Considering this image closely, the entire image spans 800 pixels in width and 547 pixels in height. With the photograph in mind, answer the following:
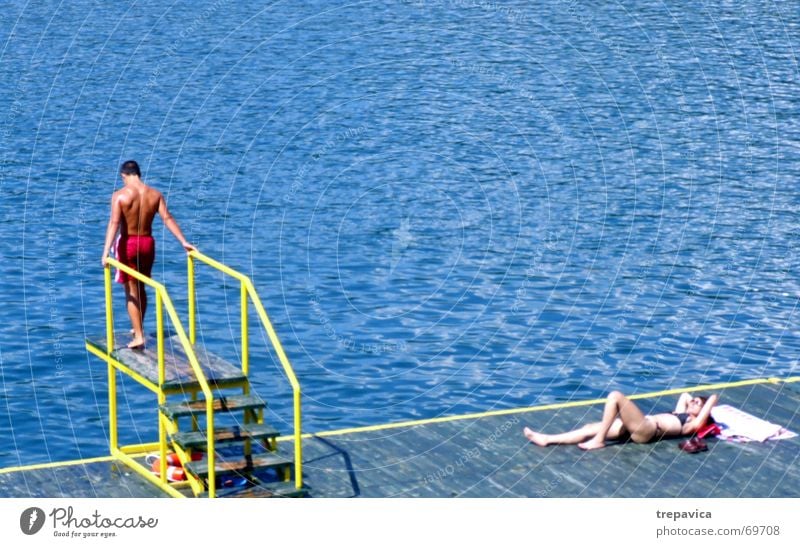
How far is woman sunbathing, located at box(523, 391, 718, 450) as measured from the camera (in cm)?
1900

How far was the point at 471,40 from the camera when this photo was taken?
4691cm

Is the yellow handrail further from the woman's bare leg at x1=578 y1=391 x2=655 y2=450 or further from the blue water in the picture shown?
the woman's bare leg at x1=578 y1=391 x2=655 y2=450

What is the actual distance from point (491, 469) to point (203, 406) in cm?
335

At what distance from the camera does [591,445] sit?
19.1 metres

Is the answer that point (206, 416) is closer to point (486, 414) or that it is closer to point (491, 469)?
point (491, 469)

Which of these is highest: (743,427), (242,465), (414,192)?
(414,192)

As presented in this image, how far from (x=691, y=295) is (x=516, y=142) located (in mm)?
10637

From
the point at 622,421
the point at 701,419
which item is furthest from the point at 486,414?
the point at 701,419

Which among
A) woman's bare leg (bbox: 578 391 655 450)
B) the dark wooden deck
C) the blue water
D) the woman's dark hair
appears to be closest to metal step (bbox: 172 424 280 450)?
the dark wooden deck

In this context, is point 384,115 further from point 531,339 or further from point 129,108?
point 531,339

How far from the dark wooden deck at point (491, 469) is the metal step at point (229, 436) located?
3.23 ft

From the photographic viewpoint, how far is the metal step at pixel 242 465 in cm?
1695

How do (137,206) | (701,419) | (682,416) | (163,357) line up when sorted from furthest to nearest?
(682,416) < (701,419) < (137,206) < (163,357)
